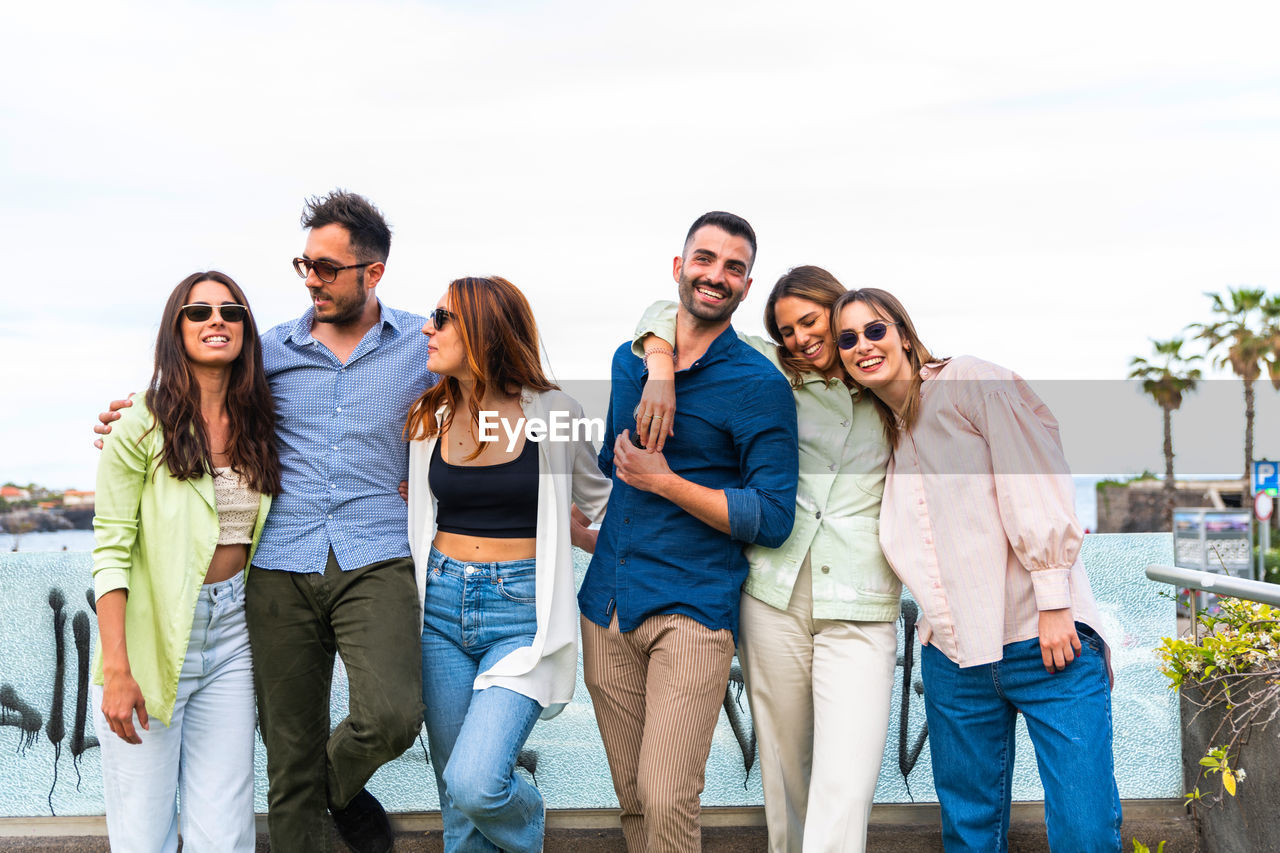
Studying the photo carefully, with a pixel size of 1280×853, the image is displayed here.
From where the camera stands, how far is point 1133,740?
4051mm

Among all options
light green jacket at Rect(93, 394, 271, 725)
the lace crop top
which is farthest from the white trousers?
light green jacket at Rect(93, 394, 271, 725)

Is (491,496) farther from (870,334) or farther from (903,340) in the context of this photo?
(903,340)

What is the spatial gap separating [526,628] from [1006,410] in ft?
5.30

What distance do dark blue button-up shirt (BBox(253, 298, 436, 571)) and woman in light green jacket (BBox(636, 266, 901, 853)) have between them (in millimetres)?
881

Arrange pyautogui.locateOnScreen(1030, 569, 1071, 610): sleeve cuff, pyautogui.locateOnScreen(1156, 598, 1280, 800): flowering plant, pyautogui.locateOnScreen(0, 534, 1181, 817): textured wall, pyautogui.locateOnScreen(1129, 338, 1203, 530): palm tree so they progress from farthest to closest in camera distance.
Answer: pyautogui.locateOnScreen(1129, 338, 1203, 530): palm tree → pyautogui.locateOnScreen(0, 534, 1181, 817): textured wall → pyautogui.locateOnScreen(1156, 598, 1280, 800): flowering plant → pyautogui.locateOnScreen(1030, 569, 1071, 610): sleeve cuff

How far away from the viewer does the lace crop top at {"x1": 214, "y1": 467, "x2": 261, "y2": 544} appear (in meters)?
3.11

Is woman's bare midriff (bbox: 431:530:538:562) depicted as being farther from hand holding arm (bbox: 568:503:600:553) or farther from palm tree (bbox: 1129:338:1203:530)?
palm tree (bbox: 1129:338:1203:530)

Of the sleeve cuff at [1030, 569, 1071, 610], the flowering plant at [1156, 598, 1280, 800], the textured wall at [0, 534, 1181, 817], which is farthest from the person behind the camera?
the textured wall at [0, 534, 1181, 817]

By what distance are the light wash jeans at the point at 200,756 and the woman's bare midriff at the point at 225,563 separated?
2cm

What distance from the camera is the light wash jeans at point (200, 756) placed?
3.03 meters

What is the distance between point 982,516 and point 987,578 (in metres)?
0.19

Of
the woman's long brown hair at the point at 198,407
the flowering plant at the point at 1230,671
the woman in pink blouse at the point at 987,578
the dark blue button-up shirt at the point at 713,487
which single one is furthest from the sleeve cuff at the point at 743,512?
the flowering plant at the point at 1230,671

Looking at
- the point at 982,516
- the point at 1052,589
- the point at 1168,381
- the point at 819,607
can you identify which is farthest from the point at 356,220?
the point at 1168,381

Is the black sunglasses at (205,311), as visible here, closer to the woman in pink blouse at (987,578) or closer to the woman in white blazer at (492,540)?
the woman in white blazer at (492,540)
